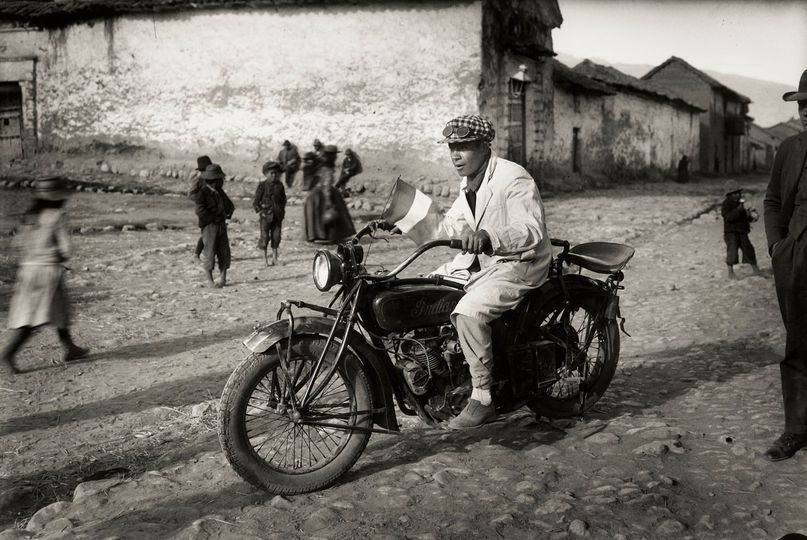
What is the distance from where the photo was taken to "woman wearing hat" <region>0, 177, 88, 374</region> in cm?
595

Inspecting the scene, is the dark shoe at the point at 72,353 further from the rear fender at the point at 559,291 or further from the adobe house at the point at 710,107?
the adobe house at the point at 710,107

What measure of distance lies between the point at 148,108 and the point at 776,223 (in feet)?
67.8

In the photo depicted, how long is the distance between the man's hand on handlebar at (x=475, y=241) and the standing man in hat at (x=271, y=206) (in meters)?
7.24

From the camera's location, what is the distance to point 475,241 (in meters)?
3.41

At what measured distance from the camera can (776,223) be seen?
3.92 m

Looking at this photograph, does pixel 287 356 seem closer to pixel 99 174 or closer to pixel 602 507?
pixel 602 507

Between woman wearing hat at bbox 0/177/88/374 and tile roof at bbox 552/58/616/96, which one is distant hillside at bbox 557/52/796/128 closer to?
tile roof at bbox 552/58/616/96

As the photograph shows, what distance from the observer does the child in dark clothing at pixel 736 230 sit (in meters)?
9.26

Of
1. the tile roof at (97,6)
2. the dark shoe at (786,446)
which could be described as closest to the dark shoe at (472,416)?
the dark shoe at (786,446)

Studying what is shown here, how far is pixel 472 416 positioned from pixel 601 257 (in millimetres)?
1351

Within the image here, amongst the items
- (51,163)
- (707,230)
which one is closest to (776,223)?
(707,230)

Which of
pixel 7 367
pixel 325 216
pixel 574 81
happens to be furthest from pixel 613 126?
pixel 7 367

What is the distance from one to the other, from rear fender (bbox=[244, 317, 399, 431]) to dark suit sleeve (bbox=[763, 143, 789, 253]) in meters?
2.13

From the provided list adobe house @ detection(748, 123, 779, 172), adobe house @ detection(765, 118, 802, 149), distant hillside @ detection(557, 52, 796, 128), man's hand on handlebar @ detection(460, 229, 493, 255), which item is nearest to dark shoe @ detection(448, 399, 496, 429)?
man's hand on handlebar @ detection(460, 229, 493, 255)
